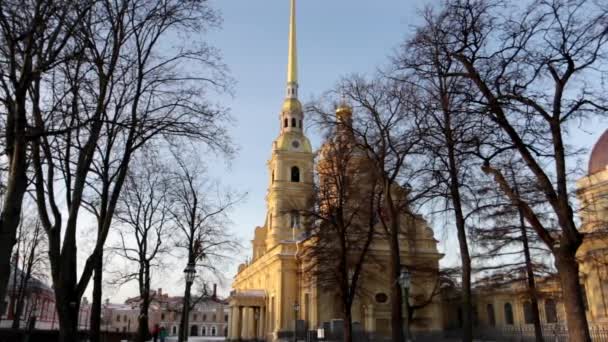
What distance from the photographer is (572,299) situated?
11.2 m

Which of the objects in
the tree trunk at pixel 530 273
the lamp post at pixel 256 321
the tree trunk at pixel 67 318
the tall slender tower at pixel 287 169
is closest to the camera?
the tree trunk at pixel 67 318

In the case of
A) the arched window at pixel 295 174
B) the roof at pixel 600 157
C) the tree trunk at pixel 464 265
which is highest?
the arched window at pixel 295 174

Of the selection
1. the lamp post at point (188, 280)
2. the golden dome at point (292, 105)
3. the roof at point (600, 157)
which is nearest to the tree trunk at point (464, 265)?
the lamp post at point (188, 280)

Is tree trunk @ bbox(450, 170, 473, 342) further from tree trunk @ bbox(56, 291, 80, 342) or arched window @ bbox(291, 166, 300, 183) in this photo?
arched window @ bbox(291, 166, 300, 183)

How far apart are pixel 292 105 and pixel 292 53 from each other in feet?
29.3

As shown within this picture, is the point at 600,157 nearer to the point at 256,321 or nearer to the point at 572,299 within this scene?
the point at 572,299

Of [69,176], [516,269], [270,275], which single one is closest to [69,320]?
[69,176]

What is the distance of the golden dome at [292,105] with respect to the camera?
2397 inches

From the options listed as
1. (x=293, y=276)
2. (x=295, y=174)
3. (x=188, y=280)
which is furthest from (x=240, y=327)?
(x=188, y=280)

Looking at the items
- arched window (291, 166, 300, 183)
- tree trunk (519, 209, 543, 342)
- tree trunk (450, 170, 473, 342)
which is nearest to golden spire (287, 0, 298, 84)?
arched window (291, 166, 300, 183)

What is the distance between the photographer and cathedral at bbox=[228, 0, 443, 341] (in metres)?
42.6

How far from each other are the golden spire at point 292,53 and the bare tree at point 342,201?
3613 cm

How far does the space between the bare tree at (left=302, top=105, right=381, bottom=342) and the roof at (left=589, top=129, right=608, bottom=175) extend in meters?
18.5

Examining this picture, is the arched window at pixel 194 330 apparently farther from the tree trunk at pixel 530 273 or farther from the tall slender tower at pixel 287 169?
the tree trunk at pixel 530 273
